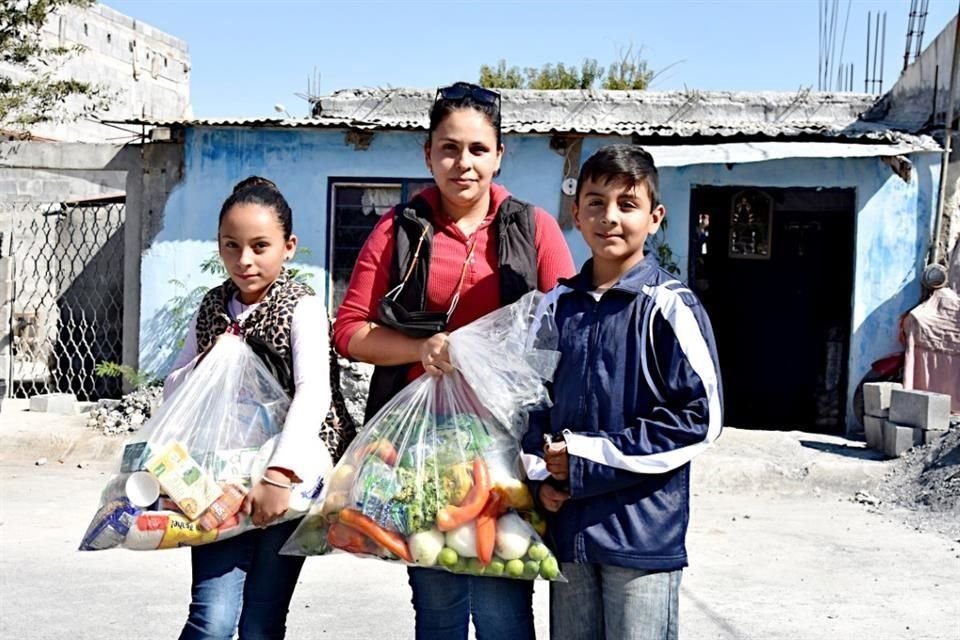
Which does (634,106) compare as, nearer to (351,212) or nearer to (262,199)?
(351,212)

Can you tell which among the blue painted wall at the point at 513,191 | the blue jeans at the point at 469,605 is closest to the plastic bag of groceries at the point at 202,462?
the blue jeans at the point at 469,605

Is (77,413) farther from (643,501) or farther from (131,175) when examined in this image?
(643,501)

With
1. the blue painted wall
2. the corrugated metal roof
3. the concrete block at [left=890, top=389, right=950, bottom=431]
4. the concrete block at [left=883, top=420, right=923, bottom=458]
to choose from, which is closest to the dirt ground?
the concrete block at [left=883, top=420, right=923, bottom=458]

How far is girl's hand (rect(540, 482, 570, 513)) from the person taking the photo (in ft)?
6.89

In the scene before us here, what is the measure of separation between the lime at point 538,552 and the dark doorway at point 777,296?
8207mm

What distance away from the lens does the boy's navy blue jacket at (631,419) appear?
206 cm

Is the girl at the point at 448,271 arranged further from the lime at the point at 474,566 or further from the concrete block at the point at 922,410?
the concrete block at the point at 922,410

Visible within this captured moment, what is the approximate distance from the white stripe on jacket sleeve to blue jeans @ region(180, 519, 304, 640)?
0.77m

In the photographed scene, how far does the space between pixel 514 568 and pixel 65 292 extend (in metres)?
9.60

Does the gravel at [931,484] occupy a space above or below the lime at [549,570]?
below

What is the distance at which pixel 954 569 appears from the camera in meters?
4.88

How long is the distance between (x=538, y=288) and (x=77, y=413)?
24.4 ft

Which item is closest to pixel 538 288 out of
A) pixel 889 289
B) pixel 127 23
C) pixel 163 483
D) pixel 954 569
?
pixel 163 483

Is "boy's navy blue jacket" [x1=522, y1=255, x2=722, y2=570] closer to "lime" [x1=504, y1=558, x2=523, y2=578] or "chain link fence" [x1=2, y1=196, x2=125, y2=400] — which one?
"lime" [x1=504, y1=558, x2=523, y2=578]
